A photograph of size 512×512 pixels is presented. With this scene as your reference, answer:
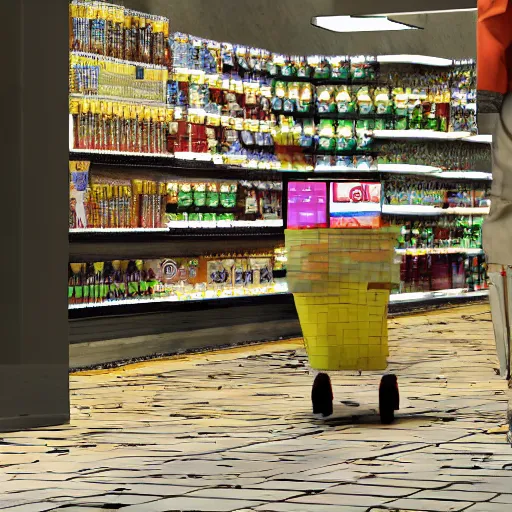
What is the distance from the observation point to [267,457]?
603 cm

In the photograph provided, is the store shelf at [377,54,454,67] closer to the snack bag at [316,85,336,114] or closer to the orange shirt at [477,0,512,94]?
the snack bag at [316,85,336,114]

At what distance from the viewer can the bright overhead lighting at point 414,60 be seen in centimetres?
1459

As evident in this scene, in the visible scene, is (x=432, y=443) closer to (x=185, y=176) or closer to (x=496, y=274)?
(x=496, y=274)

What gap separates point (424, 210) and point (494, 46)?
1060 centimetres

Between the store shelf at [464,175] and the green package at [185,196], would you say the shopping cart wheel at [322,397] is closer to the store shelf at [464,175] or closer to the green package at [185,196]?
the green package at [185,196]

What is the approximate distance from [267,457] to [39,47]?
245cm

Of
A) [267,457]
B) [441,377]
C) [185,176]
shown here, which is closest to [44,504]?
[267,457]

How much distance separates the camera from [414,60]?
15.0 m

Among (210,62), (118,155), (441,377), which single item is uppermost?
(210,62)

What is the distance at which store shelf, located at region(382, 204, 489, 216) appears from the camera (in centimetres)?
1500

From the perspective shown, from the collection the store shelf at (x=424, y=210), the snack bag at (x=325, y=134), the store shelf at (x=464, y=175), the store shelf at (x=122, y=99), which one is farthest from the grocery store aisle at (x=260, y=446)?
the store shelf at (x=464, y=175)

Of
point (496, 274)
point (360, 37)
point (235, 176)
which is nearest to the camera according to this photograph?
point (496, 274)

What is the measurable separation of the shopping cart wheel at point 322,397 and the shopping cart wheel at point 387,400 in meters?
0.31

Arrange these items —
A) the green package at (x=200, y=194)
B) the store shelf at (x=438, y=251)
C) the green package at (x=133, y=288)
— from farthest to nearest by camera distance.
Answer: the store shelf at (x=438, y=251), the green package at (x=200, y=194), the green package at (x=133, y=288)
